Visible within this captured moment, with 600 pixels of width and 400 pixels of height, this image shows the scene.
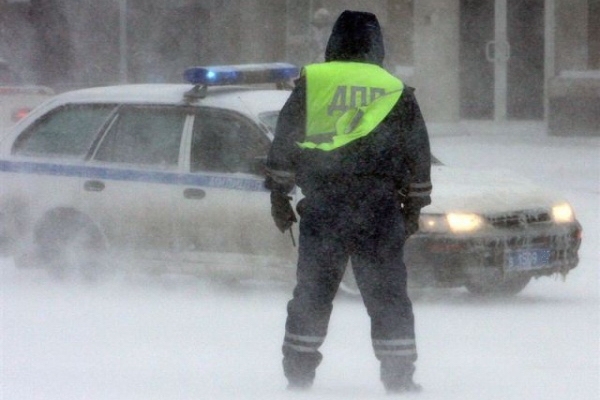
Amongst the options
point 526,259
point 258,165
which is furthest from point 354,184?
point 526,259

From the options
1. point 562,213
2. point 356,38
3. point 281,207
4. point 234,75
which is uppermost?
point 356,38

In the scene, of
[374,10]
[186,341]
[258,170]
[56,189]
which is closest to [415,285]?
[258,170]

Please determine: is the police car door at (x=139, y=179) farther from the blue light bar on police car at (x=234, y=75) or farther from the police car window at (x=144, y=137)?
the blue light bar on police car at (x=234, y=75)

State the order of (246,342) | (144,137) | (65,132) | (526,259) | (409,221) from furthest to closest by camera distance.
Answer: (65,132), (144,137), (526,259), (246,342), (409,221)

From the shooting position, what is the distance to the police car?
963cm

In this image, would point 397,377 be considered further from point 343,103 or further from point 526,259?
point 526,259

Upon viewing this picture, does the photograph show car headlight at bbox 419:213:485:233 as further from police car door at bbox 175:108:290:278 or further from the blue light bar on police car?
the blue light bar on police car

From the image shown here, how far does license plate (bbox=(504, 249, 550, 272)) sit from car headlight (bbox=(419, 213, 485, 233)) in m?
0.27

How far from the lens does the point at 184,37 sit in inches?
1125

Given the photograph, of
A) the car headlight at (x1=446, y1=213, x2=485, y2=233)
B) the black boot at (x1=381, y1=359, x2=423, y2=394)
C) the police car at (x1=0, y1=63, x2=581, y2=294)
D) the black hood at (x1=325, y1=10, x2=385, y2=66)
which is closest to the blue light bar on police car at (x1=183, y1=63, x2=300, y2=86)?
the police car at (x1=0, y1=63, x2=581, y2=294)

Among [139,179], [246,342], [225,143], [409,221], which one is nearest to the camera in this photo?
[409,221]

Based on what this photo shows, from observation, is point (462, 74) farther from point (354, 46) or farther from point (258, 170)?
point (354, 46)

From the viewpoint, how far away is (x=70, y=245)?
10.4 m

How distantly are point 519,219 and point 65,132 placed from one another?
3099 millimetres
